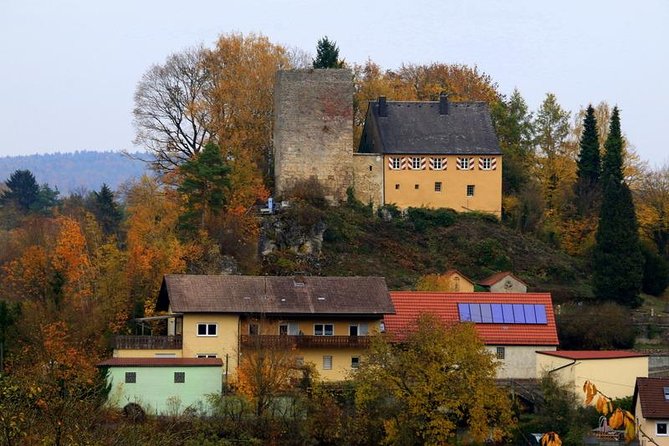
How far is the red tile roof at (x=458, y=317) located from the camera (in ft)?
173

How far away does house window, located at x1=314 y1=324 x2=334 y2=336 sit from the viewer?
51312 millimetres

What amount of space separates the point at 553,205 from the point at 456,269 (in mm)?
12143

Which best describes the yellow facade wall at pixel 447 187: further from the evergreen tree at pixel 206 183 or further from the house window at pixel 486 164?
the evergreen tree at pixel 206 183

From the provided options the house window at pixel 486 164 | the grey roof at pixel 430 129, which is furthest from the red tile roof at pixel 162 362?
the house window at pixel 486 164

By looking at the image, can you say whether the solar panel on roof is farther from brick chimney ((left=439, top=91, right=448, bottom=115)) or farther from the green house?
brick chimney ((left=439, top=91, right=448, bottom=115))

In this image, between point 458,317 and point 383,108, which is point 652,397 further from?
point 383,108

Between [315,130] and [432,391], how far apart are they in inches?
904

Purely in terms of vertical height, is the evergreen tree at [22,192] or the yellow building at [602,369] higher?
the evergreen tree at [22,192]

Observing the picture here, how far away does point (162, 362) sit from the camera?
1877 inches

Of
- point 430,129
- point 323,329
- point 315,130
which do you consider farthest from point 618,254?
point 323,329

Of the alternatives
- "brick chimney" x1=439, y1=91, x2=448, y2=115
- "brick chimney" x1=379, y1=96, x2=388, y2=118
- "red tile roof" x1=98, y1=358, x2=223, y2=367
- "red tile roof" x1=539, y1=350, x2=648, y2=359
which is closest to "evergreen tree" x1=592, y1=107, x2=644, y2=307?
"red tile roof" x1=539, y1=350, x2=648, y2=359

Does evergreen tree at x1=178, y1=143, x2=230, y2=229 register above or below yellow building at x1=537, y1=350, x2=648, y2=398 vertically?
above

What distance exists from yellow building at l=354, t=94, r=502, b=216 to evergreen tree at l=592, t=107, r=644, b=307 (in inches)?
302

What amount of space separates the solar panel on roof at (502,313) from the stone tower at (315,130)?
1407cm
